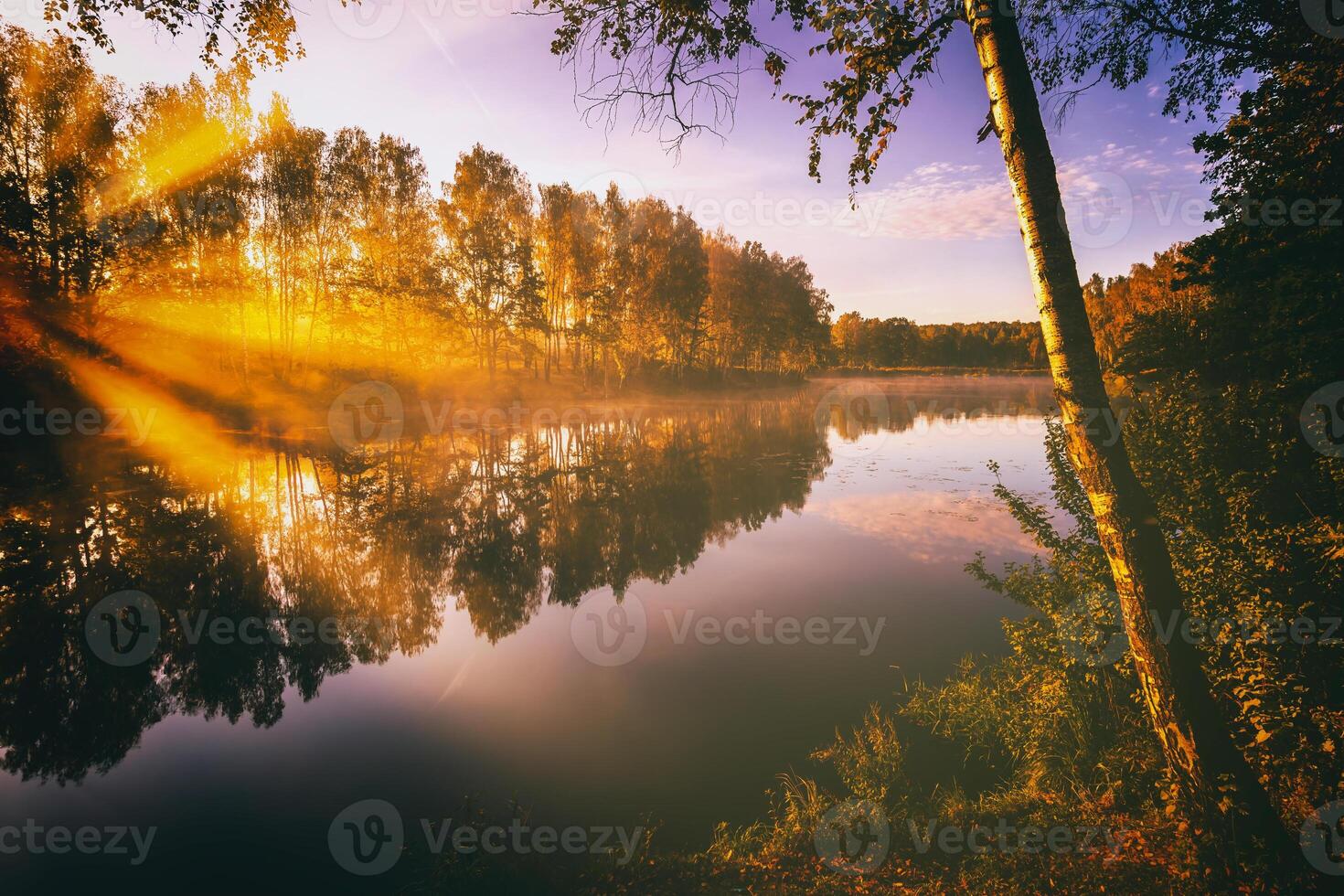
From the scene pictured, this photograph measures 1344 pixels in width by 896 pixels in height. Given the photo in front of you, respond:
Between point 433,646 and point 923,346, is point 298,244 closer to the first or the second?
point 433,646

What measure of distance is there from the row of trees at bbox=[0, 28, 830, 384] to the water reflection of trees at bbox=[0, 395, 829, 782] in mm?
11270

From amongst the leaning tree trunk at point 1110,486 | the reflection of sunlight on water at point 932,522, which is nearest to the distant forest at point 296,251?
the leaning tree trunk at point 1110,486

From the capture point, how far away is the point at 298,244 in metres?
33.1

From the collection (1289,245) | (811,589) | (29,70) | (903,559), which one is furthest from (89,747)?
(29,70)

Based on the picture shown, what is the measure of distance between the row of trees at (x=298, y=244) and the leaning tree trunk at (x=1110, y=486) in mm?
22914

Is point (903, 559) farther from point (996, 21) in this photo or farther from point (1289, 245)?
point (996, 21)

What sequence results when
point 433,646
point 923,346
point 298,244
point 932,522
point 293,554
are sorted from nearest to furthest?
point 433,646 → point 293,554 → point 932,522 → point 298,244 → point 923,346

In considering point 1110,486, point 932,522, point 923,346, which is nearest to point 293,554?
point 1110,486

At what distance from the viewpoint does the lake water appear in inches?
206

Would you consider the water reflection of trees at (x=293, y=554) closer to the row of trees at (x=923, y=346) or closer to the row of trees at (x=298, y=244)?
the row of trees at (x=298, y=244)

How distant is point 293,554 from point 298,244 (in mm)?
31542

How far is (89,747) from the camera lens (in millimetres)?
5934

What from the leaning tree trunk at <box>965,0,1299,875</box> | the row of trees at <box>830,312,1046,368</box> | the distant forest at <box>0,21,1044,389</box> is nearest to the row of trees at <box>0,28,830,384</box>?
the distant forest at <box>0,21,1044,389</box>

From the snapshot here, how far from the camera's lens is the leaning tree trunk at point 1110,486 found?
130 inches
